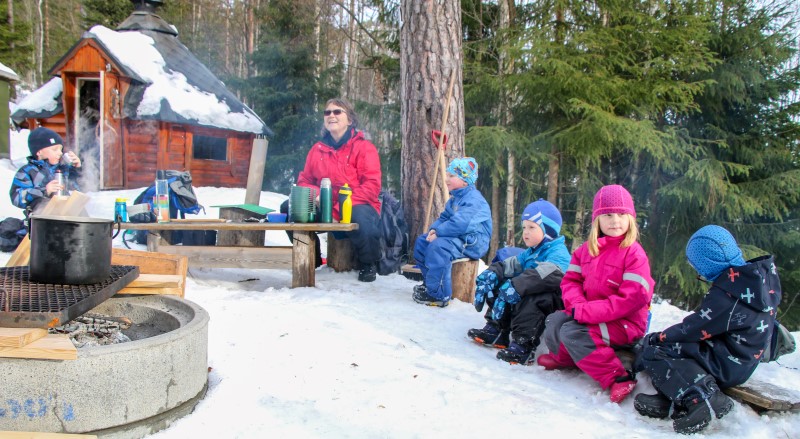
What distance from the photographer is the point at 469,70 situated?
1095 centimetres

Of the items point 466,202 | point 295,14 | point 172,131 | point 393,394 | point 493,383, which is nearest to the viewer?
point 393,394

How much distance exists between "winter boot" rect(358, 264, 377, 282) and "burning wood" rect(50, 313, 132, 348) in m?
2.92

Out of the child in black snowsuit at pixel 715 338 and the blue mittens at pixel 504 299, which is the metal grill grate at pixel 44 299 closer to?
the blue mittens at pixel 504 299

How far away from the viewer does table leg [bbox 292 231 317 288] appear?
17.2ft

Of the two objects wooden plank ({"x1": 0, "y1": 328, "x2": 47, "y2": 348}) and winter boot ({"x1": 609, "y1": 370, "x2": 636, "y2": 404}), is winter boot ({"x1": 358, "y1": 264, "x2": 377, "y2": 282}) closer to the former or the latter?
winter boot ({"x1": 609, "y1": 370, "x2": 636, "y2": 404})

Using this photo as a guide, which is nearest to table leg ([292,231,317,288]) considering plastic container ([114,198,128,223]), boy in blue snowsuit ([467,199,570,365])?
plastic container ([114,198,128,223])

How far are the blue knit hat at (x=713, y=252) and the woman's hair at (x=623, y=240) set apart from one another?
319 millimetres

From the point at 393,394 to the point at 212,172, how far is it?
12540 millimetres

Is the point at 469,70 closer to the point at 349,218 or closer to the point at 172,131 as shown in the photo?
the point at 349,218

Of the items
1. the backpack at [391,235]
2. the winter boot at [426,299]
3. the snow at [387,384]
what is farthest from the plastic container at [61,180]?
the winter boot at [426,299]

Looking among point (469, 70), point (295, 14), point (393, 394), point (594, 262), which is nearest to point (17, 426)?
point (393, 394)

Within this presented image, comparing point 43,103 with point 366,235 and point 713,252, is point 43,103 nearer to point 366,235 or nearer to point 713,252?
point 366,235

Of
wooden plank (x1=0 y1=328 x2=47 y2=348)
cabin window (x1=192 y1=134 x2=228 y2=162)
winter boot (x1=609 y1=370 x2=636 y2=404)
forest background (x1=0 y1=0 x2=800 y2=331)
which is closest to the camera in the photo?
wooden plank (x1=0 y1=328 x2=47 y2=348)

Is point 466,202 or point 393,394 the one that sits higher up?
point 466,202
